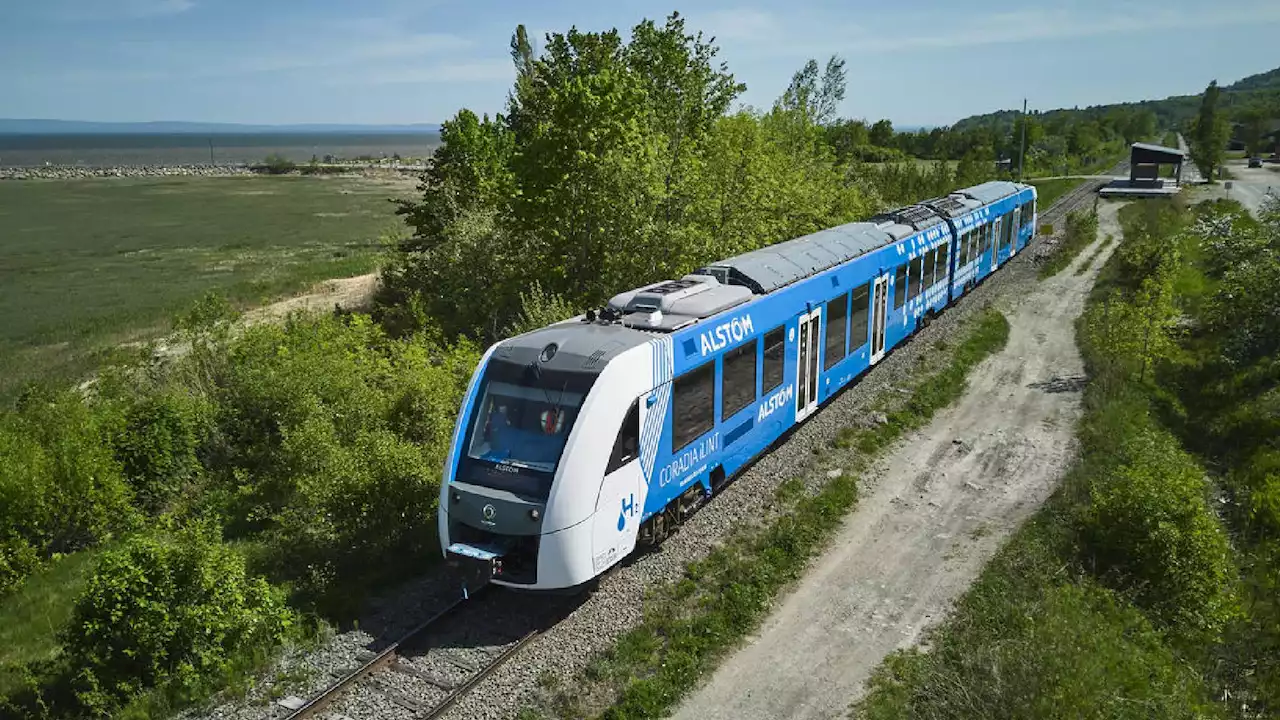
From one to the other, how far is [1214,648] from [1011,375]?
1176 cm

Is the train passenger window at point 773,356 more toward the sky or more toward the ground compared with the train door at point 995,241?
more toward the ground

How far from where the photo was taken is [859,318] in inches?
753

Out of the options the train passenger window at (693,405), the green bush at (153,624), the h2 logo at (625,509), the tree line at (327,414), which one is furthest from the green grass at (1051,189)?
the green bush at (153,624)

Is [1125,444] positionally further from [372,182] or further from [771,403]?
[372,182]

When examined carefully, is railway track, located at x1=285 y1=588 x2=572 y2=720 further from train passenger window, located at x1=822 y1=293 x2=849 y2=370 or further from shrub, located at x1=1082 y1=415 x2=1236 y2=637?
train passenger window, located at x1=822 y1=293 x2=849 y2=370

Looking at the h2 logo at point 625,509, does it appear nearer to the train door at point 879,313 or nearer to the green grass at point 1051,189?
the train door at point 879,313

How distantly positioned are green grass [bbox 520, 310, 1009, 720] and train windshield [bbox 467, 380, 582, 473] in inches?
99.8

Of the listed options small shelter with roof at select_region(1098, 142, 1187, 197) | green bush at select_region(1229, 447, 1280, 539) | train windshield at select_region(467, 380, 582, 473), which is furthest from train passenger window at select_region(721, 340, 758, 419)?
small shelter with roof at select_region(1098, 142, 1187, 197)

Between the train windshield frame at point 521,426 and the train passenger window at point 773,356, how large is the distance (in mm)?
4780

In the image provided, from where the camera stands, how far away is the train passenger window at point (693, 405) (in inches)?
480

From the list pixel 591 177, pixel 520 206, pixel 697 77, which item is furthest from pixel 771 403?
pixel 697 77

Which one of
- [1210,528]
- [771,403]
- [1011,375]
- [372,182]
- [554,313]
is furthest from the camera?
[372,182]

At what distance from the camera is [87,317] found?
41531mm

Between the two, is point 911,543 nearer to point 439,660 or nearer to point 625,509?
point 625,509
